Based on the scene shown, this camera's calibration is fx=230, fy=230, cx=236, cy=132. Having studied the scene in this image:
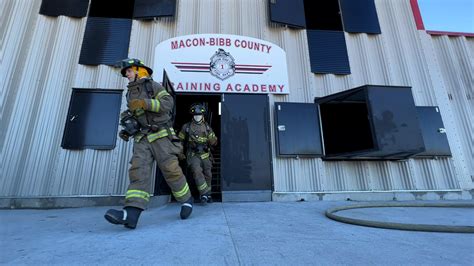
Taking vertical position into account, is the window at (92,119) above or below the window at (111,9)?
below

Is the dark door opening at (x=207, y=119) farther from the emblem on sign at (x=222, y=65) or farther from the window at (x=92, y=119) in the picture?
the window at (x=92, y=119)

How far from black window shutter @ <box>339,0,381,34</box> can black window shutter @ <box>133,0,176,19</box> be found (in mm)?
4063

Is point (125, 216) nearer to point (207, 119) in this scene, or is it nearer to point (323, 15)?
point (207, 119)

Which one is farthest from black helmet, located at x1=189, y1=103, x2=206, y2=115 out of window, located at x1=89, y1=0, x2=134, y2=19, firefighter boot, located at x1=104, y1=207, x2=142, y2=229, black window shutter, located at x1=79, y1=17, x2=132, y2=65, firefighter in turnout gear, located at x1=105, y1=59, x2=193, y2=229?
window, located at x1=89, y1=0, x2=134, y2=19

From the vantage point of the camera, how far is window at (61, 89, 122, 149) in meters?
4.32

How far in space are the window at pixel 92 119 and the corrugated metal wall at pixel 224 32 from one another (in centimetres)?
16

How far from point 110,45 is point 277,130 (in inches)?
155

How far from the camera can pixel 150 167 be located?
2.45m

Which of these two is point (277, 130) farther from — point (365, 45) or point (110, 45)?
point (110, 45)

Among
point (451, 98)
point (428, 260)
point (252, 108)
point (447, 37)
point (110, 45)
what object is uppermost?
point (447, 37)

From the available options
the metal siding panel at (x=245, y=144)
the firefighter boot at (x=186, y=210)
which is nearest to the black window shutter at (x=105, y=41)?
the metal siding panel at (x=245, y=144)

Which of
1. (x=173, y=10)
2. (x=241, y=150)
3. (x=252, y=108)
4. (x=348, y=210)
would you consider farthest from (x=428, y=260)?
(x=173, y=10)

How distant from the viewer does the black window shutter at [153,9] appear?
5070 millimetres

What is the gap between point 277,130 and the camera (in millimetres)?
4613
